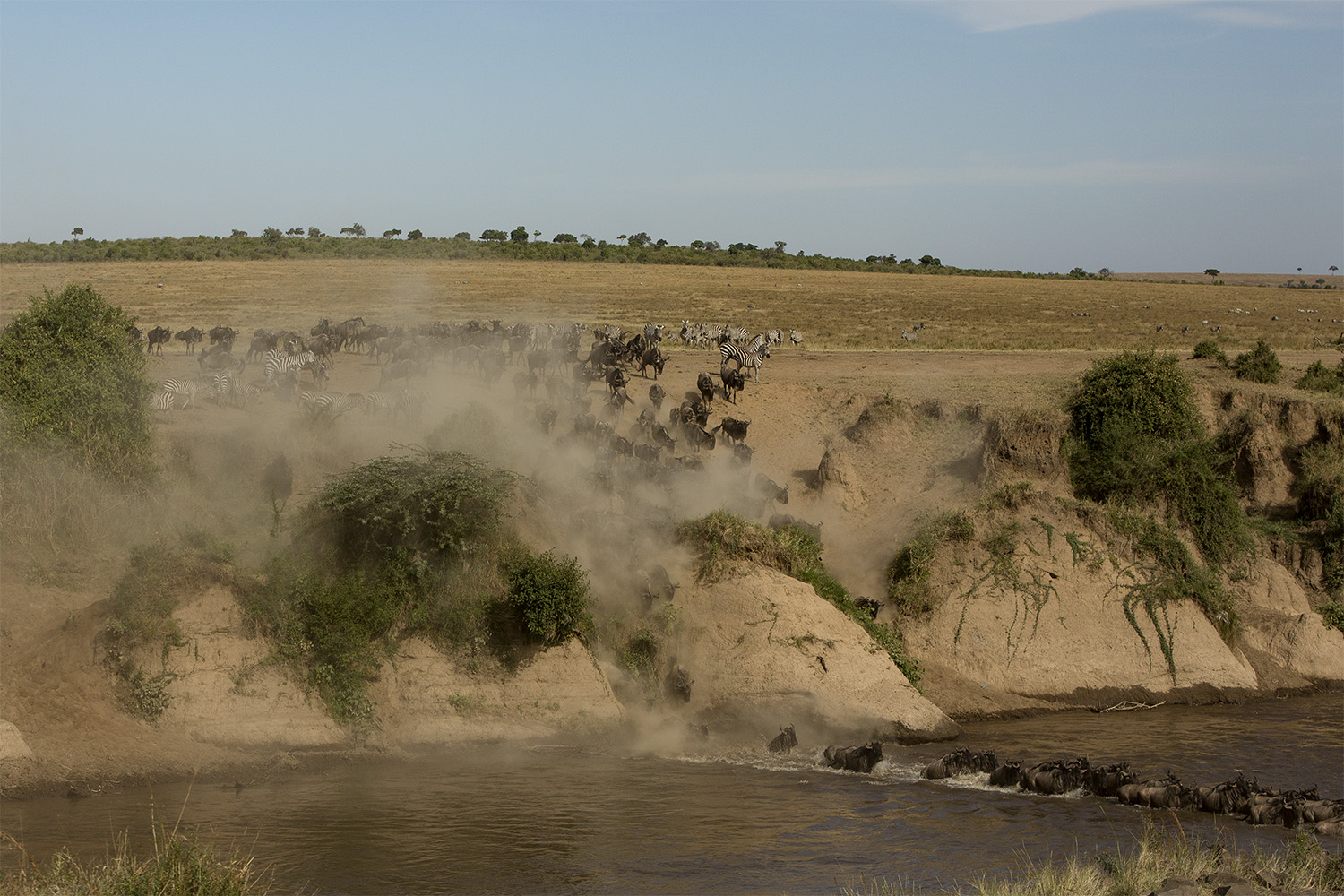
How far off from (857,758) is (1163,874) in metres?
4.80

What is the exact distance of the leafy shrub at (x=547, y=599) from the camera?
16094 millimetres

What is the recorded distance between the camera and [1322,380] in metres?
26.9

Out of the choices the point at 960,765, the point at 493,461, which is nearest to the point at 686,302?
the point at 493,461

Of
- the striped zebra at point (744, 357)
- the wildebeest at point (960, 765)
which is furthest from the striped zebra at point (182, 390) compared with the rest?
the wildebeest at point (960, 765)

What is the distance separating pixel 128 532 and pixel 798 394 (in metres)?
14.9

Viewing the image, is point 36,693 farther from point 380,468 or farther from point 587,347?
point 587,347

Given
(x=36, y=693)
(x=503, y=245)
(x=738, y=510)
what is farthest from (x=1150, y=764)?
(x=503, y=245)

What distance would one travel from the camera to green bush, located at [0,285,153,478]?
58.5 ft

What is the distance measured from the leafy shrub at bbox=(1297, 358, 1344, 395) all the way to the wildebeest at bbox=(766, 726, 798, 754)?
58.5 feet

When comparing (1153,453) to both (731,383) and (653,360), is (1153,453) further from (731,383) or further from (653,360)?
(653,360)

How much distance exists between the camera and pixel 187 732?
14.5 metres

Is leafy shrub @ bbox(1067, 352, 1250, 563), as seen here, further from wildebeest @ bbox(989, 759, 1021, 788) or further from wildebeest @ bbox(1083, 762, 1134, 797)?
wildebeest @ bbox(989, 759, 1021, 788)

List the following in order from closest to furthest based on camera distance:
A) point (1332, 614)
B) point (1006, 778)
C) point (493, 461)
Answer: point (1006, 778), point (493, 461), point (1332, 614)

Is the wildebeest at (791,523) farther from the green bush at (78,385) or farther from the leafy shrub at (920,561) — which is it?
the green bush at (78,385)
